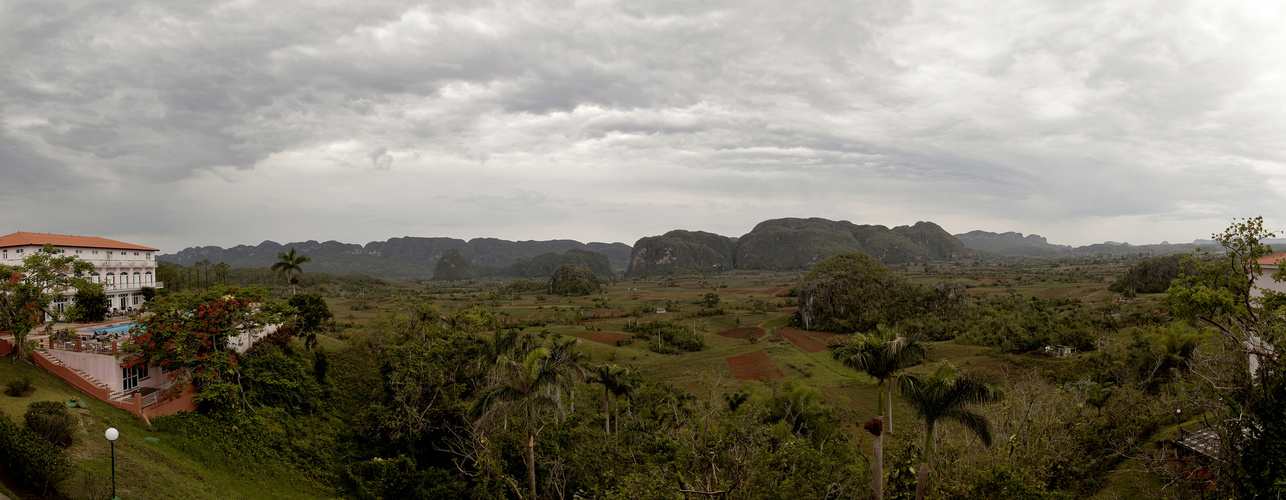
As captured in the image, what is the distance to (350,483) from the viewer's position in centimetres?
2277

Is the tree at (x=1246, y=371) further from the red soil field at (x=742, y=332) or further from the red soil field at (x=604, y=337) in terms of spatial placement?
the red soil field at (x=742, y=332)

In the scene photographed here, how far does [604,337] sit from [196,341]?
40850mm

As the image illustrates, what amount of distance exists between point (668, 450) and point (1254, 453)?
12776mm

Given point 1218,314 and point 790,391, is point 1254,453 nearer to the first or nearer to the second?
point 1218,314

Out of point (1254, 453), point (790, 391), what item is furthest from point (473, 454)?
point (1254, 453)

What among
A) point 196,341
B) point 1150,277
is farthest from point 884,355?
point 1150,277

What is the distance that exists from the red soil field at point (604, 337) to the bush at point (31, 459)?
44.0 metres

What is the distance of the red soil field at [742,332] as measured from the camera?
6562 centimetres

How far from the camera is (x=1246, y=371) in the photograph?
11.1 meters

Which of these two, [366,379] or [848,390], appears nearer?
[366,379]

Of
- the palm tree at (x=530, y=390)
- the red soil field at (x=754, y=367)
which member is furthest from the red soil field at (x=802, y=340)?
the palm tree at (x=530, y=390)

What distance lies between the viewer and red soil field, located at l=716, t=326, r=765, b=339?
215 feet

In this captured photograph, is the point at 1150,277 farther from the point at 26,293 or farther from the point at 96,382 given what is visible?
the point at 26,293

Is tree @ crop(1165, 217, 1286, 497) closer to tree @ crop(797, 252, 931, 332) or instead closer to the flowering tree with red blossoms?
the flowering tree with red blossoms
